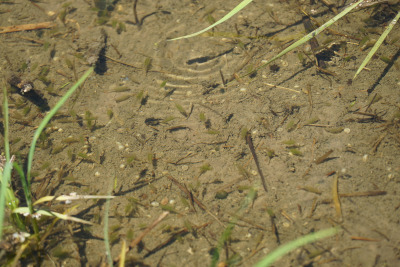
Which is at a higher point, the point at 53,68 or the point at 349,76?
the point at 53,68

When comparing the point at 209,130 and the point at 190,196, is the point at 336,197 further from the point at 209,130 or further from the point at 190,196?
the point at 209,130

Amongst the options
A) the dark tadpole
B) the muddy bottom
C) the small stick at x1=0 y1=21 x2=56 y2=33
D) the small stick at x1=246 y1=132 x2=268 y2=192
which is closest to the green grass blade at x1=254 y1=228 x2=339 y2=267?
the muddy bottom

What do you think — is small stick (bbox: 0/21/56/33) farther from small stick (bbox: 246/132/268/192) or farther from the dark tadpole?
small stick (bbox: 246/132/268/192)

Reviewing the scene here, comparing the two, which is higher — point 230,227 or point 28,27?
point 28,27

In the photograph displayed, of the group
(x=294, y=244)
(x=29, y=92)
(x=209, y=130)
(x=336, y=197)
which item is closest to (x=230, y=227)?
(x=294, y=244)

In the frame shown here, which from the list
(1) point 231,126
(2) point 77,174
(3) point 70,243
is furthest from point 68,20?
(3) point 70,243

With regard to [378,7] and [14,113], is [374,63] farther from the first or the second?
[14,113]

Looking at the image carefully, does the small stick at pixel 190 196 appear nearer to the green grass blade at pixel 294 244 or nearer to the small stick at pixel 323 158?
the green grass blade at pixel 294 244
